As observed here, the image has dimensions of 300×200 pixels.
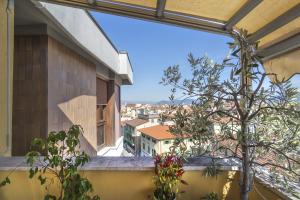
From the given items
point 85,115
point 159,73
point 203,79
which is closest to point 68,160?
point 159,73

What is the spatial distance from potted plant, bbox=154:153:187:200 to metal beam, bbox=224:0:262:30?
1.53 metres

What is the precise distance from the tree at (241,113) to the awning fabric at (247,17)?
316 millimetres

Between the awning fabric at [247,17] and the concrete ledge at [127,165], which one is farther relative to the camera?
the concrete ledge at [127,165]

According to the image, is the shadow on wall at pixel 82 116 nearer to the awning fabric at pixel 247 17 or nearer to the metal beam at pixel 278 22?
the awning fabric at pixel 247 17

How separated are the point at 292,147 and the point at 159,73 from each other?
132cm

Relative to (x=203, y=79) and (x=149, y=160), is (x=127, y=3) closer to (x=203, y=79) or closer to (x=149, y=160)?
(x=203, y=79)

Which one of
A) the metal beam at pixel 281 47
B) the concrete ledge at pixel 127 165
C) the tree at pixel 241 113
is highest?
the metal beam at pixel 281 47

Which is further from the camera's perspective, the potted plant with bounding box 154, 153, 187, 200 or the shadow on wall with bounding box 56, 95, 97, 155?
the shadow on wall with bounding box 56, 95, 97, 155

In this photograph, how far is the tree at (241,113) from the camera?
1.90m

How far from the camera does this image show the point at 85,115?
20.9 feet

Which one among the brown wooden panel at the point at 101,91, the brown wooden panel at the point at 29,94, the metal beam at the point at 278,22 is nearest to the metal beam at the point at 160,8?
the metal beam at the point at 278,22

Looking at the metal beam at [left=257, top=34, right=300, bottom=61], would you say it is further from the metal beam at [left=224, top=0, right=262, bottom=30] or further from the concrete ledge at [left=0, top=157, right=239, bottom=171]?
the concrete ledge at [left=0, top=157, right=239, bottom=171]

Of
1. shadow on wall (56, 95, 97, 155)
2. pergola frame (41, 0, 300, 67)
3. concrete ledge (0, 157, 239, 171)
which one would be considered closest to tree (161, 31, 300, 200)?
concrete ledge (0, 157, 239, 171)

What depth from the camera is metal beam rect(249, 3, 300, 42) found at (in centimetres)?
199
